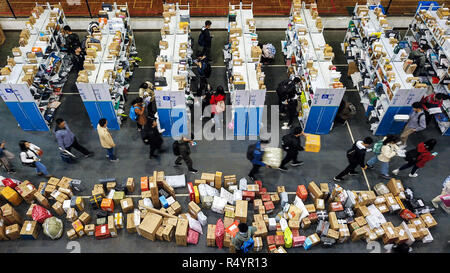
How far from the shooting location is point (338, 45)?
48.0 ft

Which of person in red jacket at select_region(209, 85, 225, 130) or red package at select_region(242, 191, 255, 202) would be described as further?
person in red jacket at select_region(209, 85, 225, 130)

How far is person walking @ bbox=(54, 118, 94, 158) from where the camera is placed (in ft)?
30.1

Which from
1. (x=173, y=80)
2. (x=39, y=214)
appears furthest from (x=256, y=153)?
(x=39, y=214)

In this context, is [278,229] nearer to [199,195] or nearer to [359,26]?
[199,195]

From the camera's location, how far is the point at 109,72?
10.3m

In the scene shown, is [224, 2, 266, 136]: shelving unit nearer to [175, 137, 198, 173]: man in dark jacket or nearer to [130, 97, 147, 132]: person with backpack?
[175, 137, 198, 173]: man in dark jacket

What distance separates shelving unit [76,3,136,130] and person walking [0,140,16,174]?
93.7 inches

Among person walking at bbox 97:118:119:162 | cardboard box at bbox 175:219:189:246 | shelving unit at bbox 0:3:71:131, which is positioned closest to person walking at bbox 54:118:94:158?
person walking at bbox 97:118:119:162

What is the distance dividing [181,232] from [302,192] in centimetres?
335

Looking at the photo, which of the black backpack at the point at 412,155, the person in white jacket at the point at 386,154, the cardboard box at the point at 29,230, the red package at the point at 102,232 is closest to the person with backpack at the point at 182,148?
the red package at the point at 102,232

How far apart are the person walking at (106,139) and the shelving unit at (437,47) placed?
33.4ft

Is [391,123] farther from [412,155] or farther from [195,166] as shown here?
[195,166]

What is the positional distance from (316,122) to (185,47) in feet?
15.7
